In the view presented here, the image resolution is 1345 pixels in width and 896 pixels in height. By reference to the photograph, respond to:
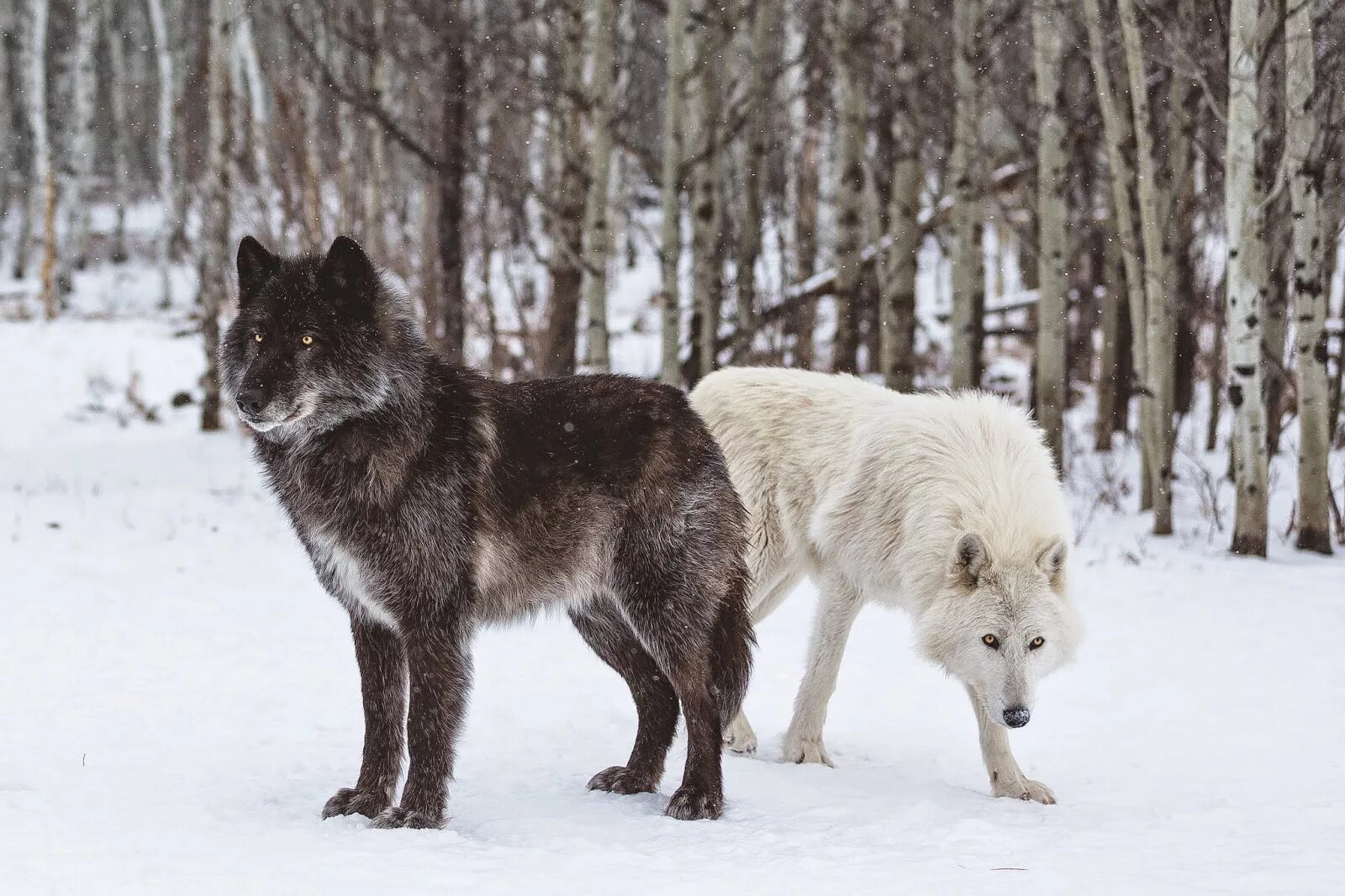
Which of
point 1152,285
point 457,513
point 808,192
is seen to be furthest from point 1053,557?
point 808,192

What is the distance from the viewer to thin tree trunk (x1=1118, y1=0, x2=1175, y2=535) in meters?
9.59

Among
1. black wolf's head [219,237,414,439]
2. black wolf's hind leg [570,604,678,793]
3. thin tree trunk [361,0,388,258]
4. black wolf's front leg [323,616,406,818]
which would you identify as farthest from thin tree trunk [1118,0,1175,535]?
thin tree trunk [361,0,388,258]

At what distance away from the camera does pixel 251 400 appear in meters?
3.88

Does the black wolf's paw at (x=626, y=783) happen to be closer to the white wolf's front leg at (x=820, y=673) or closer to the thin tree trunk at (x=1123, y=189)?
the white wolf's front leg at (x=820, y=673)

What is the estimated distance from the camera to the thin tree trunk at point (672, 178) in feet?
34.0

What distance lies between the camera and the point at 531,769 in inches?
202

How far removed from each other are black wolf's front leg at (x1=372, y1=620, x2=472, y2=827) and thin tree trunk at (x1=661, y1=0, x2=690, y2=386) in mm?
6363

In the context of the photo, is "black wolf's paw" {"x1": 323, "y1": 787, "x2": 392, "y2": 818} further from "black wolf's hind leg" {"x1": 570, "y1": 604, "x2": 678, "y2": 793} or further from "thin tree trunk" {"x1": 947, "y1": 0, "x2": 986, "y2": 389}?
"thin tree trunk" {"x1": 947, "y1": 0, "x2": 986, "y2": 389}

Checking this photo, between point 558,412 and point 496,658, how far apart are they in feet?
9.41

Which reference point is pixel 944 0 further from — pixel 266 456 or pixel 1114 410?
pixel 266 456

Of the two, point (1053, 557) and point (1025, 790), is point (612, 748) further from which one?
point (1053, 557)

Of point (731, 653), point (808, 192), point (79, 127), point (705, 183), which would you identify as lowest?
point (731, 653)

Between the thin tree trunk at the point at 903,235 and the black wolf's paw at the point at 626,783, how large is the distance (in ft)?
27.5

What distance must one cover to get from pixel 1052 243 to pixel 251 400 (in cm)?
936
